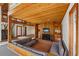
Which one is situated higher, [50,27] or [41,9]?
[41,9]

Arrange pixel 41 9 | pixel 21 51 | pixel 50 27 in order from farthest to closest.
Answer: pixel 50 27 < pixel 21 51 < pixel 41 9

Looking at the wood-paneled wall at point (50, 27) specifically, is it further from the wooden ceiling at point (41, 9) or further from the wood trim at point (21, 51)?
the wood trim at point (21, 51)

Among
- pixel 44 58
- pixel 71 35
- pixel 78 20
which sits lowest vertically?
pixel 44 58

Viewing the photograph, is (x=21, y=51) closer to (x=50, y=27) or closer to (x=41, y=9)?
(x=41, y=9)

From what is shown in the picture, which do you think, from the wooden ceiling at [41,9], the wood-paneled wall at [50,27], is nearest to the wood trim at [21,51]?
the wooden ceiling at [41,9]

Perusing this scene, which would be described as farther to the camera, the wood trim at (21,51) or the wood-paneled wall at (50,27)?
the wood-paneled wall at (50,27)

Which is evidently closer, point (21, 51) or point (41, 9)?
point (41, 9)

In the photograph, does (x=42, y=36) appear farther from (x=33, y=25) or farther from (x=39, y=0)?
(x=39, y=0)

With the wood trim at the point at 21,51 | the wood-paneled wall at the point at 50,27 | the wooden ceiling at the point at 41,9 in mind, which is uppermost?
the wooden ceiling at the point at 41,9

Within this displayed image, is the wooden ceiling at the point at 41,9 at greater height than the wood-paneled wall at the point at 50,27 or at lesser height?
greater

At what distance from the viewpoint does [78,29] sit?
1419 mm

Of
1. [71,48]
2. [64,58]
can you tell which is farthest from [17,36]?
[64,58]

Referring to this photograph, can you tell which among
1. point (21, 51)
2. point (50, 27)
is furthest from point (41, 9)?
point (50, 27)

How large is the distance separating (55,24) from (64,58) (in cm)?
390
